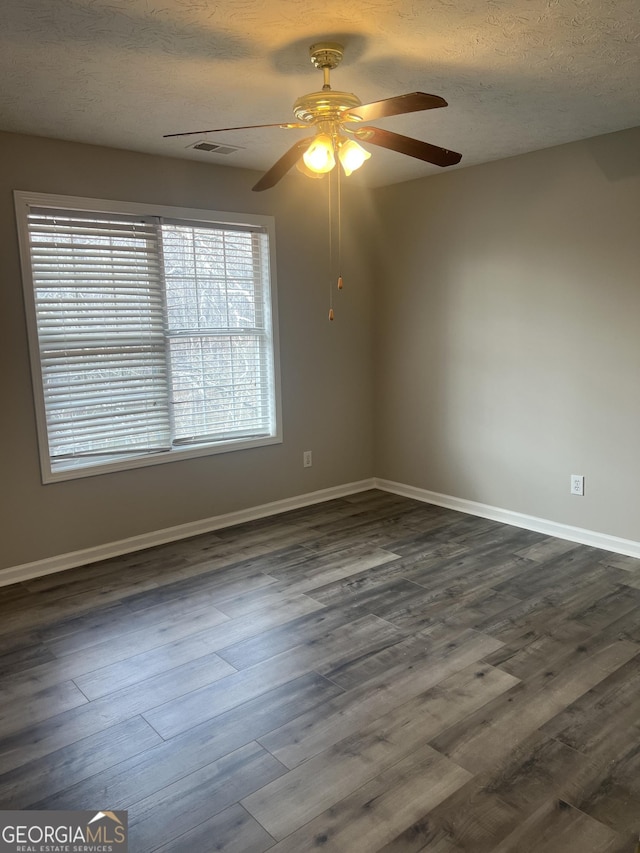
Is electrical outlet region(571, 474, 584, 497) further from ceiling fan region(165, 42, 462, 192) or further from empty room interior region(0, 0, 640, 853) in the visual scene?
ceiling fan region(165, 42, 462, 192)

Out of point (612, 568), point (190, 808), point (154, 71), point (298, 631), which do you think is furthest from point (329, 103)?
point (612, 568)

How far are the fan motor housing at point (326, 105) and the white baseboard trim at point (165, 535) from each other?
275 centimetres

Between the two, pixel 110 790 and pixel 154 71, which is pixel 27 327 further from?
pixel 110 790

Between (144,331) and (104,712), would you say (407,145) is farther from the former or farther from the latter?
(104,712)

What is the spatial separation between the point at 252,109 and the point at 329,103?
2.81 ft

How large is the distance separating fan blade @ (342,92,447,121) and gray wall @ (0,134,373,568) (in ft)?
6.29

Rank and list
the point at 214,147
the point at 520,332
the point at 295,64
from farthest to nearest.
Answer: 1. the point at 520,332
2. the point at 214,147
3. the point at 295,64

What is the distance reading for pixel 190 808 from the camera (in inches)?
74.3

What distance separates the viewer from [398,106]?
2176 millimetres

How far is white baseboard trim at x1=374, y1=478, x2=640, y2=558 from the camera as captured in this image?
12.4ft

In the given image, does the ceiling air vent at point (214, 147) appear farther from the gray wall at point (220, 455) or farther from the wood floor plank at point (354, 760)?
the wood floor plank at point (354, 760)

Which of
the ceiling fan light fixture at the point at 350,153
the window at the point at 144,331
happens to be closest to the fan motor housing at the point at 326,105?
the ceiling fan light fixture at the point at 350,153

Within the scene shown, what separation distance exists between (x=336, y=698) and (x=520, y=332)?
8.91 feet

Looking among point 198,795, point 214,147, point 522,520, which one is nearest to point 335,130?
point 214,147
